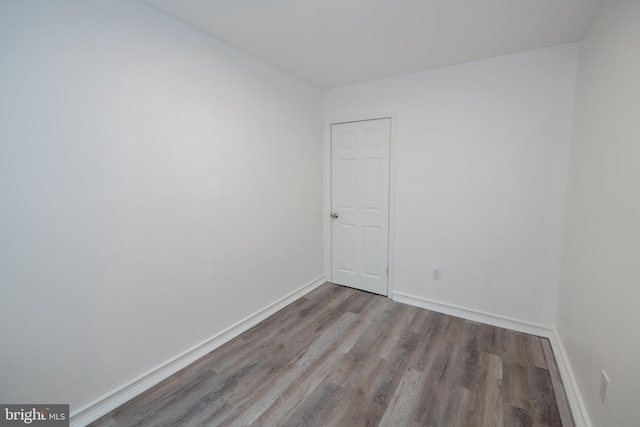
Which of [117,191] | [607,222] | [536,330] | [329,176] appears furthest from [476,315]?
[117,191]

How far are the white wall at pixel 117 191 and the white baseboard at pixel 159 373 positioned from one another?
45mm

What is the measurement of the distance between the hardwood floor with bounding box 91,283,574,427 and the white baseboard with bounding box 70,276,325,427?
50 millimetres

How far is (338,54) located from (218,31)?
3.27ft

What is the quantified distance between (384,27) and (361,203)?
5.96ft

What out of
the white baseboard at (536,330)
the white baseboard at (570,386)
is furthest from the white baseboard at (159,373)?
the white baseboard at (570,386)

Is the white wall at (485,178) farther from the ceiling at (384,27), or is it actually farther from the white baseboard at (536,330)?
the ceiling at (384,27)

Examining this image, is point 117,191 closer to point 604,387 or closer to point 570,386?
point 604,387

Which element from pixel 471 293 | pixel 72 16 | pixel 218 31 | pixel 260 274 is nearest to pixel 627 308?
pixel 471 293

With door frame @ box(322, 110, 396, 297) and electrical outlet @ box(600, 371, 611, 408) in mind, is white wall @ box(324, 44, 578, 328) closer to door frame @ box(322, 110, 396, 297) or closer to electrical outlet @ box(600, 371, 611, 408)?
door frame @ box(322, 110, 396, 297)

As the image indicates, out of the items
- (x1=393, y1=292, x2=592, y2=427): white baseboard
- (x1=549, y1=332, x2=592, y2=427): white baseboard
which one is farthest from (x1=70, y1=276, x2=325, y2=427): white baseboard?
(x1=549, y1=332, x2=592, y2=427): white baseboard

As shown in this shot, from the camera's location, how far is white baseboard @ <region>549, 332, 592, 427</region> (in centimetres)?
151

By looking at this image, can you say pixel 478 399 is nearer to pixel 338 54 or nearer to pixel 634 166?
pixel 634 166

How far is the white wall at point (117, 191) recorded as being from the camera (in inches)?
52.4

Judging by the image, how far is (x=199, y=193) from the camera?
82.8 inches
